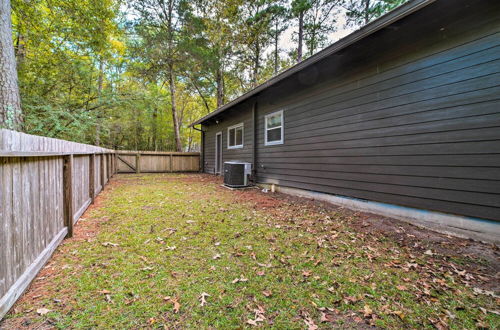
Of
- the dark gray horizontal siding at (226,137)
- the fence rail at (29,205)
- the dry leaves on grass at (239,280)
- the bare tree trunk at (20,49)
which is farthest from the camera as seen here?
the dark gray horizontal siding at (226,137)

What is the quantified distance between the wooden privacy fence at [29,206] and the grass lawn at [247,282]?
174mm

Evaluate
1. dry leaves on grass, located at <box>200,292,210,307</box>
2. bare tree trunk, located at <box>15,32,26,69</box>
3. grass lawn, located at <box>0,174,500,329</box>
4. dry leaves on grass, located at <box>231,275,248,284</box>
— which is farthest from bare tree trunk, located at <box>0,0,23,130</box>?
dry leaves on grass, located at <box>231,275,248,284</box>

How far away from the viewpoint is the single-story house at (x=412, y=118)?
267cm

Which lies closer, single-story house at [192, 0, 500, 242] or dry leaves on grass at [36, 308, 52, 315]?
dry leaves on grass at [36, 308, 52, 315]

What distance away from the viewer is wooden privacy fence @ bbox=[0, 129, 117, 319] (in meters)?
1.32

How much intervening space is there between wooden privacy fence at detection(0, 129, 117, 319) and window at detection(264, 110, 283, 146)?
4949 millimetres

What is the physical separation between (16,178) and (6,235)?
1.31 ft

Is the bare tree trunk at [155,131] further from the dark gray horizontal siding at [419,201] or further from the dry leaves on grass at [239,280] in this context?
the dry leaves on grass at [239,280]

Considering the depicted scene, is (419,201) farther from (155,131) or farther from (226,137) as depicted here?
(155,131)

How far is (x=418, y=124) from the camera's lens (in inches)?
129

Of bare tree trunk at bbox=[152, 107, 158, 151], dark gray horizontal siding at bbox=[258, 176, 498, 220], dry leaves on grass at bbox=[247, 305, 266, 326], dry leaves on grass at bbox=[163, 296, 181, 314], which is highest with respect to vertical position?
bare tree trunk at bbox=[152, 107, 158, 151]

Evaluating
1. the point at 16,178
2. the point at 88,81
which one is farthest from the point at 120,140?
the point at 16,178

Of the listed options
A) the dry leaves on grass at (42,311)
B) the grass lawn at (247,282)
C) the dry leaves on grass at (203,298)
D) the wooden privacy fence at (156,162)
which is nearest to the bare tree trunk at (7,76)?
the grass lawn at (247,282)

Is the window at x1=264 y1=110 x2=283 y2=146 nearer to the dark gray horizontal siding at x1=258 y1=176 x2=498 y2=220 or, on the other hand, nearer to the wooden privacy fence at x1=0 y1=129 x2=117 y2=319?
the dark gray horizontal siding at x1=258 y1=176 x2=498 y2=220
